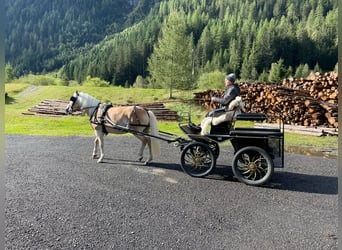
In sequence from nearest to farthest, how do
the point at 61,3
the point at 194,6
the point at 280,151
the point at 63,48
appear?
the point at 280,151 → the point at 61,3 → the point at 63,48 → the point at 194,6

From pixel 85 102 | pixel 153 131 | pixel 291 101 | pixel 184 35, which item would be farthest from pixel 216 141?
pixel 291 101

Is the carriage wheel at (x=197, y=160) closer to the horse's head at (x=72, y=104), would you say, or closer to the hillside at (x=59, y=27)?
the horse's head at (x=72, y=104)

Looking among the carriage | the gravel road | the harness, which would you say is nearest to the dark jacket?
the carriage

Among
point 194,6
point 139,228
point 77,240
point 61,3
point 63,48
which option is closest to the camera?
point 77,240

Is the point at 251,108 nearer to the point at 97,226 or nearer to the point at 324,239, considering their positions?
the point at 324,239

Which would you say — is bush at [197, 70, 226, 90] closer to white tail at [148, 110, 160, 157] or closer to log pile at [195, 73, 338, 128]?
log pile at [195, 73, 338, 128]

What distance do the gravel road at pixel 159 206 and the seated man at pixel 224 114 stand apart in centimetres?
52

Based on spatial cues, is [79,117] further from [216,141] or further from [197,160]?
[216,141]

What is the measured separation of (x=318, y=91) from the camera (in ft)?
16.9

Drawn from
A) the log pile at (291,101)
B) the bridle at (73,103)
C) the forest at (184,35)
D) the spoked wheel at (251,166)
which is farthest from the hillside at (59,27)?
the spoked wheel at (251,166)

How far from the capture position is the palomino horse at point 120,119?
3.22m

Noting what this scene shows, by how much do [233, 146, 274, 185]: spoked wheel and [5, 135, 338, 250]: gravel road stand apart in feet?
0.35

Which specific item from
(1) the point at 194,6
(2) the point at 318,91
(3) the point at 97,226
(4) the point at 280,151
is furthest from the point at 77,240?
(2) the point at 318,91

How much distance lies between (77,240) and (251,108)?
3830mm
